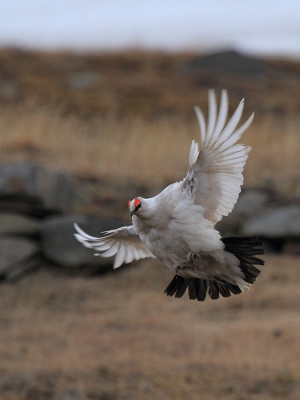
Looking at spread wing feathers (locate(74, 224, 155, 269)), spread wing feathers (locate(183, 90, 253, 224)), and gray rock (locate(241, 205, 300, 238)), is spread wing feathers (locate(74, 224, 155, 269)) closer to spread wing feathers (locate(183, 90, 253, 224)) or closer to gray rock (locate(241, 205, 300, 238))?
spread wing feathers (locate(183, 90, 253, 224))

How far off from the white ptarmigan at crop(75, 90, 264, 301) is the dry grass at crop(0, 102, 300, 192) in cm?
893

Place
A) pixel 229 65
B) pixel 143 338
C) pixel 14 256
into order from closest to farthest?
1. pixel 143 338
2. pixel 14 256
3. pixel 229 65

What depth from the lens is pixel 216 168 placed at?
A: 395 cm

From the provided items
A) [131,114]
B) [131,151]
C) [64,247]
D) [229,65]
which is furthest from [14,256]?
[229,65]

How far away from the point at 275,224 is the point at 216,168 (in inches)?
325

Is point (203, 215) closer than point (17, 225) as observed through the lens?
Yes

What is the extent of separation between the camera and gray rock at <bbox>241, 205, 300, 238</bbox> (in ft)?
39.3

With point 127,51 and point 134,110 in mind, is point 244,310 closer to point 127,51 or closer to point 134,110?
point 134,110

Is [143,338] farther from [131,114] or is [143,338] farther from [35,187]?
[131,114]

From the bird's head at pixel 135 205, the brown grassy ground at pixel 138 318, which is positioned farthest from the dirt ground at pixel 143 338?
the bird's head at pixel 135 205

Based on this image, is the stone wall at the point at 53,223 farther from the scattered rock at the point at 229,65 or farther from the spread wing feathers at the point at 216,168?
the scattered rock at the point at 229,65

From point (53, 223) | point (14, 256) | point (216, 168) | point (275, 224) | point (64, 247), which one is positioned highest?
point (216, 168)

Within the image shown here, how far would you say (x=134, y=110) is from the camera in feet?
74.6

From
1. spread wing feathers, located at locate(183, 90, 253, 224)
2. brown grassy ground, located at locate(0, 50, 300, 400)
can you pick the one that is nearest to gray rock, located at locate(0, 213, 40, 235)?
brown grassy ground, located at locate(0, 50, 300, 400)
